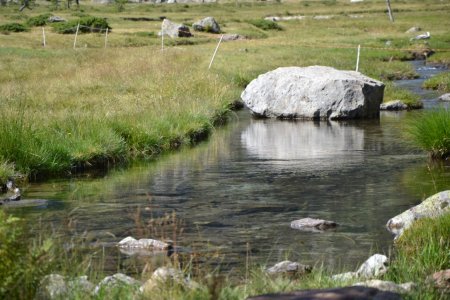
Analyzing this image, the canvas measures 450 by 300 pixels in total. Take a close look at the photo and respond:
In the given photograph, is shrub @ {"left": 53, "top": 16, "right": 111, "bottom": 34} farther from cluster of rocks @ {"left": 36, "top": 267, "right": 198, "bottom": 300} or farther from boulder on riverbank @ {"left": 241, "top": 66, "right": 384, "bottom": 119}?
cluster of rocks @ {"left": 36, "top": 267, "right": 198, "bottom": 300}

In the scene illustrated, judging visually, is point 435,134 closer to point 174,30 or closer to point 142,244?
point 142,244

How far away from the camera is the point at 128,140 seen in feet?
69.1

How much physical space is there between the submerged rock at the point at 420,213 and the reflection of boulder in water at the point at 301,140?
258 inches

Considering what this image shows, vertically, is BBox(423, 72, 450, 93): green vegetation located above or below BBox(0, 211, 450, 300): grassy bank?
below

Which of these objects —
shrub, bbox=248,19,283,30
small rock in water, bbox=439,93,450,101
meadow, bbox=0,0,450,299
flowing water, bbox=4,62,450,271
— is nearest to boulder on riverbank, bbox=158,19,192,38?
meadow, bbox=0,0,450,299

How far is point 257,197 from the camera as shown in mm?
15438

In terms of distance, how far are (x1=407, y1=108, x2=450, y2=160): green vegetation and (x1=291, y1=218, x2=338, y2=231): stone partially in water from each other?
7.06 m

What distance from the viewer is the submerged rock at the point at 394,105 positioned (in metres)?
30.4

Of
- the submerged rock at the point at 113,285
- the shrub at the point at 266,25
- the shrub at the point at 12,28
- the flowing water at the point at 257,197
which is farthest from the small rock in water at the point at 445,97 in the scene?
the shrub at the point at 266,25

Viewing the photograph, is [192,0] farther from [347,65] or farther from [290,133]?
[290,133]

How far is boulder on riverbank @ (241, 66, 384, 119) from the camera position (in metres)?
28.4

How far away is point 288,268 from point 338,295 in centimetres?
382

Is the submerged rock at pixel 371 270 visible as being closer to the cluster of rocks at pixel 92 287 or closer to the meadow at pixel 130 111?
the meadow at pixel 130 111

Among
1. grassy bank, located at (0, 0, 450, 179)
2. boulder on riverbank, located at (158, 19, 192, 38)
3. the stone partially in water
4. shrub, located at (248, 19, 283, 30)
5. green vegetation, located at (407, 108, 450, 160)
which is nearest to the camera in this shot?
the stone partially in water
